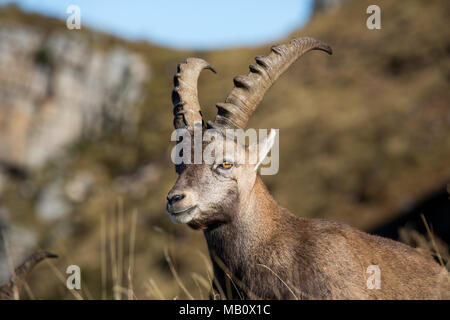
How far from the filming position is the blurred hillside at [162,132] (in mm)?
25438

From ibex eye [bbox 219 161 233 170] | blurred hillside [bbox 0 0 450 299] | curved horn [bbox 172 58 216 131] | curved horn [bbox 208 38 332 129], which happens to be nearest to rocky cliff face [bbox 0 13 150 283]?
blurred hillside [bbox 0 0 450 299]

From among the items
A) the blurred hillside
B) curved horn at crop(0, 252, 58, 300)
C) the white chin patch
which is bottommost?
curved horn at crop(0, 252, 58, 300)

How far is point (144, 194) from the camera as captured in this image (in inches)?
1507

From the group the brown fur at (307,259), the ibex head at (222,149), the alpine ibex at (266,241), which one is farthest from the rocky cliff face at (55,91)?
the brown fur at (307,259)

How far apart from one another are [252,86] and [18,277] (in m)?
4.93

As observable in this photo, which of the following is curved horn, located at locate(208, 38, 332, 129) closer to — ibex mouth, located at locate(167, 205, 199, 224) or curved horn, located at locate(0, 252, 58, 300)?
ibex mouth, located at locate(167, 205, 199, 224)

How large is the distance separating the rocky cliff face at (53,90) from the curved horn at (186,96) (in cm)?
4462

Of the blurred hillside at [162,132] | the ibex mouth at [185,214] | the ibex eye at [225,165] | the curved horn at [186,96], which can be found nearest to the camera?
the ibex mouth at [185,214]

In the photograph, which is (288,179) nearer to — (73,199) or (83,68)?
(73,199)

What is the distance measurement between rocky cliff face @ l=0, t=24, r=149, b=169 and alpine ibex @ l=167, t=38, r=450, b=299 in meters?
45.6

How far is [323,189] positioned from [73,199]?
2611 centimetres

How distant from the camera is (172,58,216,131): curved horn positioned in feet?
20.0

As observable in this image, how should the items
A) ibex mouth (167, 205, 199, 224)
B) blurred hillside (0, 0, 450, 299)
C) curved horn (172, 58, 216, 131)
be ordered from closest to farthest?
1. ibex mouth (167, 205, 199, 224)
2. curved horn (172, 58, 216, 131)
3. blurred hillside (0, 0, 450, 299)

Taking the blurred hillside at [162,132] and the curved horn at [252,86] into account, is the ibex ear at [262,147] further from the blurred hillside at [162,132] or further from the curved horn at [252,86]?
the blurred hillside at [162,132]
